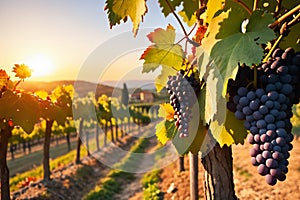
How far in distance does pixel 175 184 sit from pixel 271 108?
333 inches

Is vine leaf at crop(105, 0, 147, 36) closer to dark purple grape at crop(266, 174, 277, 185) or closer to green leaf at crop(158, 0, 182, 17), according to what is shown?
dark purple grape at crop(266, 174, 277, 185)

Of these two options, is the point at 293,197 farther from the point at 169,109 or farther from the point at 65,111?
the point at 169,109

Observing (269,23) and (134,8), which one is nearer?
(269,23)

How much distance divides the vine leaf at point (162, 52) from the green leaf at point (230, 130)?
38 cm

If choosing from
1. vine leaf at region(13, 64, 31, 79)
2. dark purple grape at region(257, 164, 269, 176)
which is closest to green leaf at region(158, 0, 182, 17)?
dark purple grape at region(257, 164, 269, 176)

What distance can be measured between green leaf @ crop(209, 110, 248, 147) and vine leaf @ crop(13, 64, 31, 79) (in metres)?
2.91

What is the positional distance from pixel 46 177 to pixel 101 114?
29.5ft

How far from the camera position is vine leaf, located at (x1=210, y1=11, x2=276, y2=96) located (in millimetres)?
1073

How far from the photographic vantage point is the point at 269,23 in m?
1.12

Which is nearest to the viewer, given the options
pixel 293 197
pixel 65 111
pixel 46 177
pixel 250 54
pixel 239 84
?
pixel 250 54

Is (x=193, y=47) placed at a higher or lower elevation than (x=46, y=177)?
higher

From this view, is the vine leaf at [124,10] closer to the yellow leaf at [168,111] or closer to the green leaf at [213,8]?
the green leaf at [213,8]

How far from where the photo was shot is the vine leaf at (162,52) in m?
1.58

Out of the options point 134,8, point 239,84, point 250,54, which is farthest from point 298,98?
point 134,8
